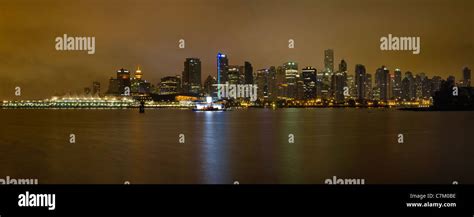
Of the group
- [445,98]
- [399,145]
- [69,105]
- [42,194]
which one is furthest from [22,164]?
[69,105]

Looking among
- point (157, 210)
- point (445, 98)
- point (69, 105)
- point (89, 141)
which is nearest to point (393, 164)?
point (157, 210)

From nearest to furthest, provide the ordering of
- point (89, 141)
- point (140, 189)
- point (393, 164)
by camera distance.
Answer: point (140, 189) → point (393, 164) → point (89, 141)

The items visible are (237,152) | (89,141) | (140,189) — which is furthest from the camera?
Result: (89,141)

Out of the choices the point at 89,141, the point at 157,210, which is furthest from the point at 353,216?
the point at 89,141

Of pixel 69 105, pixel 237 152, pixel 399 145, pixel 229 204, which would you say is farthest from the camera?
pixel 69 105

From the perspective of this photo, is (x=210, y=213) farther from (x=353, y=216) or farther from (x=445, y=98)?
(x=445, y=98)

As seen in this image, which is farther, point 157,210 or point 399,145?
point 399,145

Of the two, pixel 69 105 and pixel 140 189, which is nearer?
pixel 140 189

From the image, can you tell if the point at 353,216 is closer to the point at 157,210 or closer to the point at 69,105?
the point at 157,210

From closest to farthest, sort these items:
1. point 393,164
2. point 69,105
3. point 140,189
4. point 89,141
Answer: point 140,189, point 393,164, point 89,141, point 69,105
